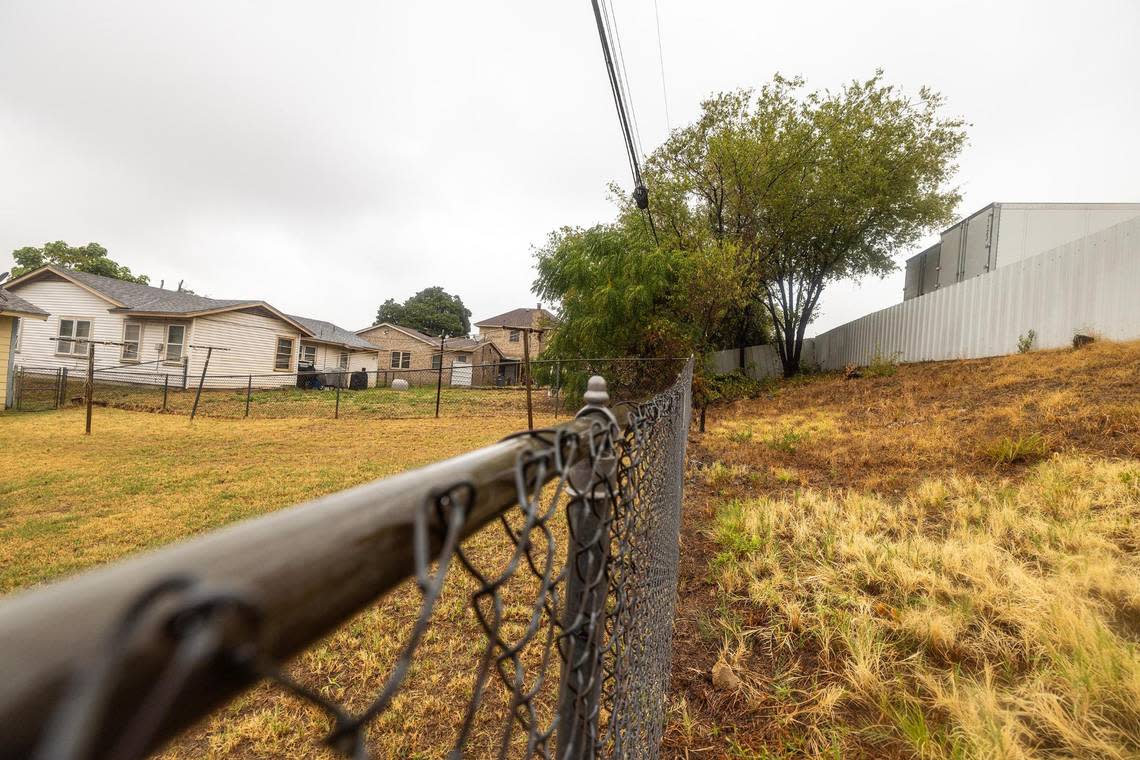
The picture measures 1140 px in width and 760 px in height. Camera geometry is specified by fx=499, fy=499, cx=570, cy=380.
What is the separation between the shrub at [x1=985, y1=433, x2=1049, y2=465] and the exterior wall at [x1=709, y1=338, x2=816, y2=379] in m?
15.6

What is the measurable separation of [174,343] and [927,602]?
22662 millimetres

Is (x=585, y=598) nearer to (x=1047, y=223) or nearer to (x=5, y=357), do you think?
(x=1047, y=223)

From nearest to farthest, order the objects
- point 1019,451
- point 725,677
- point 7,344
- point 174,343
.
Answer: point 725,677, point 1019,451, point 7,344, point 174,343

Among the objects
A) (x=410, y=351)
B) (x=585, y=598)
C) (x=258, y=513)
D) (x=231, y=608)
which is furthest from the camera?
(x=410, y=351)

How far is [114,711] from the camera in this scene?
255 mm

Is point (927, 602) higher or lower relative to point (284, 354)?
lower

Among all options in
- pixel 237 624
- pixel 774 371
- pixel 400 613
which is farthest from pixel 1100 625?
pixel 774 371

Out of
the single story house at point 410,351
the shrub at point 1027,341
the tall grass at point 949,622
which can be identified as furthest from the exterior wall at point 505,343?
the tall grass at point 949,622

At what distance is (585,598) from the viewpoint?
0.93 meters

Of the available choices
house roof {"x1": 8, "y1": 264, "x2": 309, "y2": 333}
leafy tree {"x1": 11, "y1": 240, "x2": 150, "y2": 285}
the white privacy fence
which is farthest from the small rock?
leafy tree {"x1": 11, "y1": 240, "x2": 150, "y2": 285}

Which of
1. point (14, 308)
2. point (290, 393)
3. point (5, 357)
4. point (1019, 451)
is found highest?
point (14, 308)

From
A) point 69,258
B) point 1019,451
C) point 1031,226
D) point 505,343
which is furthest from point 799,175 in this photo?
point 69,258

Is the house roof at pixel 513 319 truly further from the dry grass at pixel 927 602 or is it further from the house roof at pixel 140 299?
the dry grass at pixel 927 602

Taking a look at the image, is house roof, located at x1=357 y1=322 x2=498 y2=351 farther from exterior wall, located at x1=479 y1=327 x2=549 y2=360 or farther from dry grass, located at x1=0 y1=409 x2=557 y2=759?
dry grass, located at x1=0 y1=409 x2=557 y2=759
